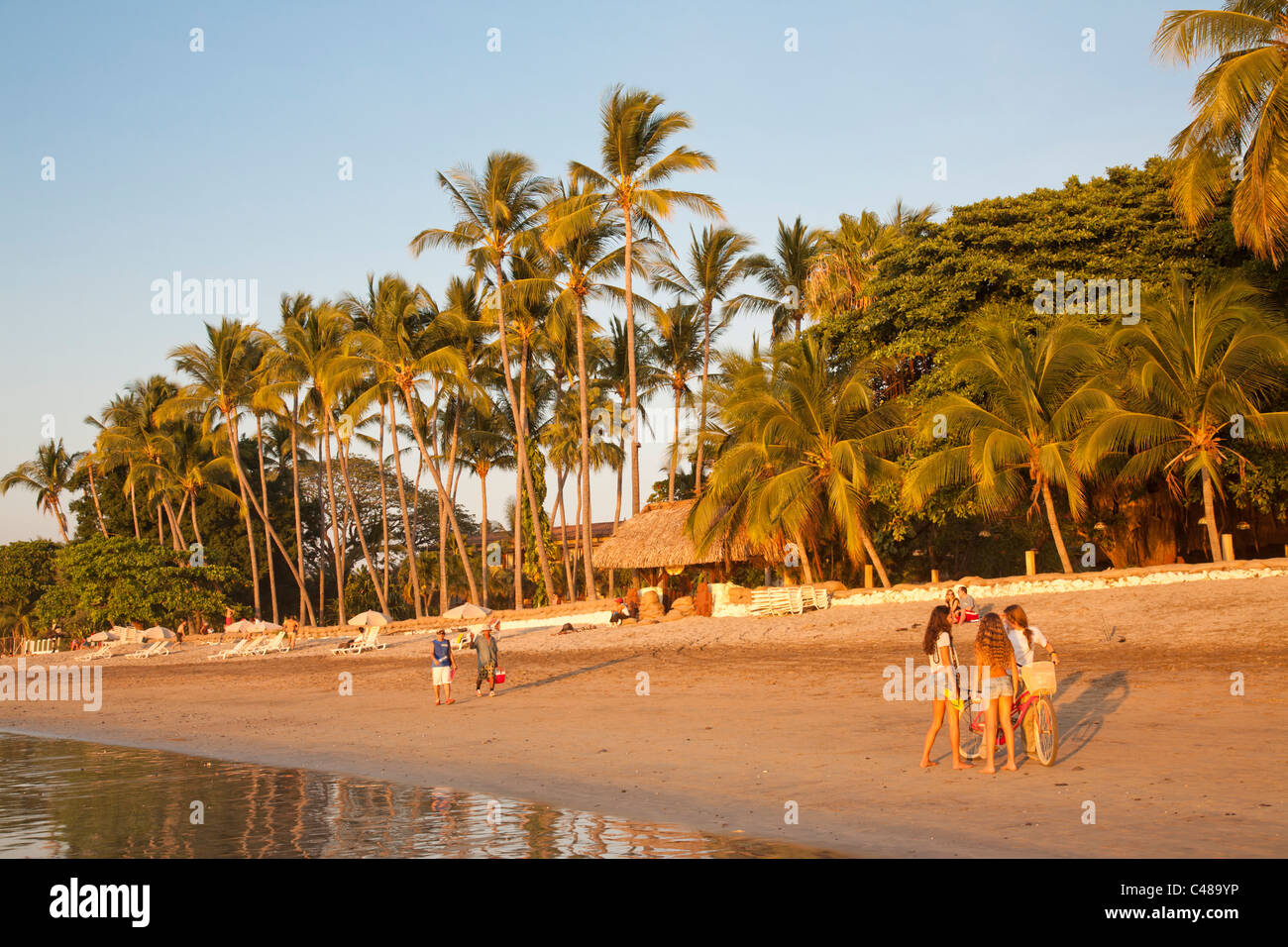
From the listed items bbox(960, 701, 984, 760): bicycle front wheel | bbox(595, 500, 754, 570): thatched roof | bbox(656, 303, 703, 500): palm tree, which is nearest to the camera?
bbox(960, 701, 984, 760): bicycle front wheel

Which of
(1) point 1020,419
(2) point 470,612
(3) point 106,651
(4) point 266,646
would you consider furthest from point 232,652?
(1) point 1020,419

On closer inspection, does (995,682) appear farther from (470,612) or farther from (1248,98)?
(470,612)

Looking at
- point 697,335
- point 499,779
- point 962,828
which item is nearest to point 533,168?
point 697,335

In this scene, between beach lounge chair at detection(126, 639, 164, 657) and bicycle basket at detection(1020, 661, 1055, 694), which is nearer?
bicycle basket at detection(1020, 661, 1055, 694)

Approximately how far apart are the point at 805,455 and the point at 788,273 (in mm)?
14420

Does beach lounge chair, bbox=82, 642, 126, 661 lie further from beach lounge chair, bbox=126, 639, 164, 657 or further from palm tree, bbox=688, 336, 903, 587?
palm tree, bbox=688, 336, 903, 587

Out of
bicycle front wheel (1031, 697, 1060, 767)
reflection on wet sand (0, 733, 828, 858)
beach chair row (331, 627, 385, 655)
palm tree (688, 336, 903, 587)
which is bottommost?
beach chair row (331, 627, 385, 655)

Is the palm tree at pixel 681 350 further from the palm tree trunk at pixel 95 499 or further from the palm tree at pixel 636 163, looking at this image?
the palm tree trunk at pixel 95 499

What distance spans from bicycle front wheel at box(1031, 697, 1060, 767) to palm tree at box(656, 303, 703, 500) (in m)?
32.0

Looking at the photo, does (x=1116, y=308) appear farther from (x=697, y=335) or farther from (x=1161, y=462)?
(x=697, y=335)

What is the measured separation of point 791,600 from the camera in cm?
2234

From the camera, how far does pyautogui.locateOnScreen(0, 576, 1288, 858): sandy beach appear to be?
7.60 meters

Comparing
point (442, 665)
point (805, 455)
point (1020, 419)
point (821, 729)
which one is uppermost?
point (1020, 419)

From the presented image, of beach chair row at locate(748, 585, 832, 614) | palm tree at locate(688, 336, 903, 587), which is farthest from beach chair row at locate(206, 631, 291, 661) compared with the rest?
beach chair row at locate(748, 585, 832, 614)
